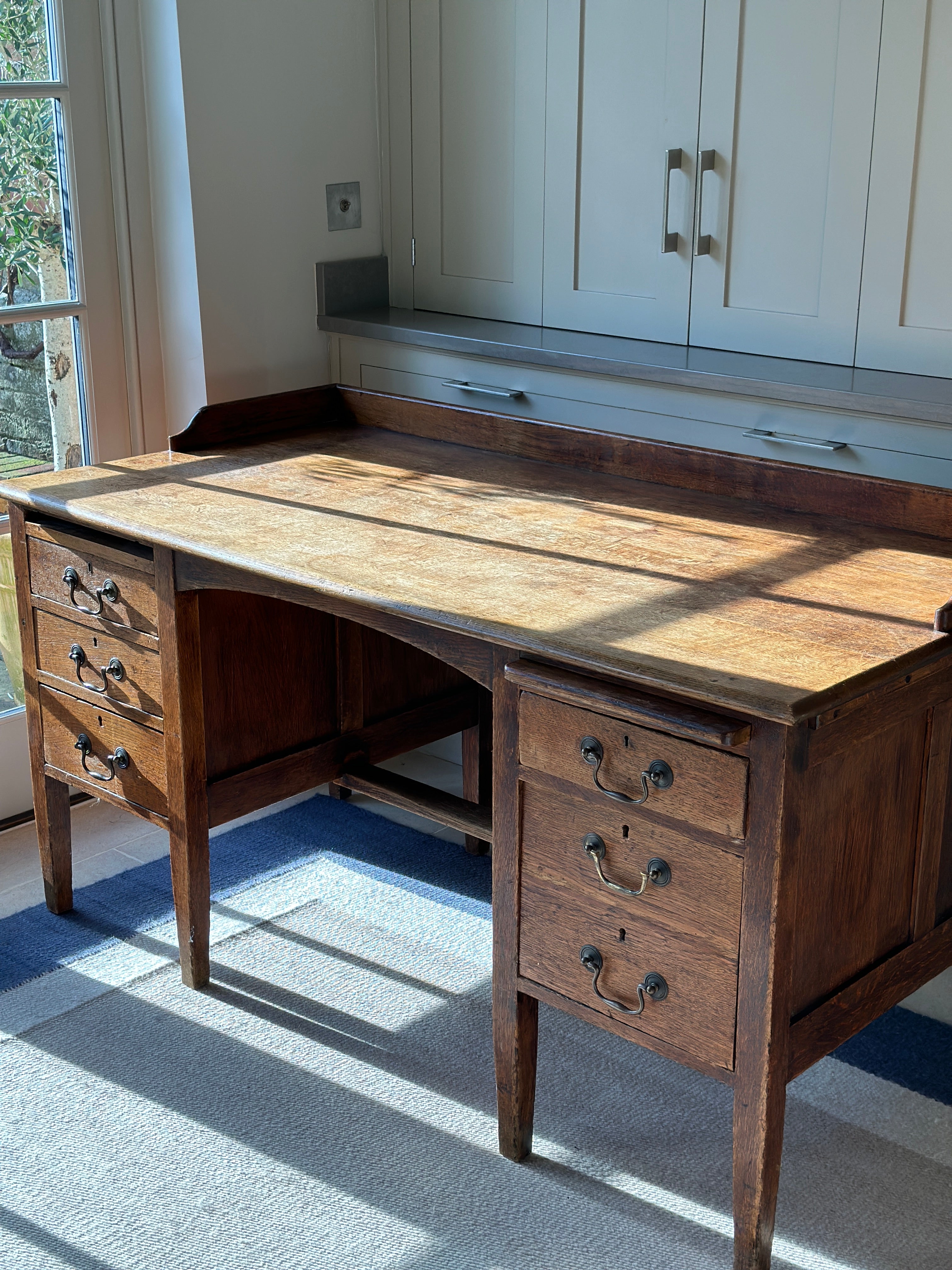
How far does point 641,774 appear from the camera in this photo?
179 centimetres

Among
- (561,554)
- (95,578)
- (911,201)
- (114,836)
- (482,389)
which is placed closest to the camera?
(561,554)

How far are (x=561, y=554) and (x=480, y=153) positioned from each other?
126 centimetres

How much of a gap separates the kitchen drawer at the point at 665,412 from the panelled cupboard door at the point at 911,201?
185mm

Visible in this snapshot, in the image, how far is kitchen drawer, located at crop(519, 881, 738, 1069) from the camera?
181 cm

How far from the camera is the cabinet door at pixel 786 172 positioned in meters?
2.45

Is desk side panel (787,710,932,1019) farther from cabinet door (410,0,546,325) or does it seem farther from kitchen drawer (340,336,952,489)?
cabinet door (410,0,546,325)

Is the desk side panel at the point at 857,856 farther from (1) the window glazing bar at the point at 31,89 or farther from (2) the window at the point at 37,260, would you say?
(1) the window glazing bar at the point at 31,89

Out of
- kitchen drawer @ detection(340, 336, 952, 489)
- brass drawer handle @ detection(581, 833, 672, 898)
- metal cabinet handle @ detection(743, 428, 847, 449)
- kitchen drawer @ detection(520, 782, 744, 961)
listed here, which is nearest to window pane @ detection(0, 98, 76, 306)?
kitchen drawer @ detection(340, 336, 952, 489)

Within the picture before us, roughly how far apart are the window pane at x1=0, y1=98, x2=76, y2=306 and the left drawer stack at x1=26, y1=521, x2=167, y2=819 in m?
0.69

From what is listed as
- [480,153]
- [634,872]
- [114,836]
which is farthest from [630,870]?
[480,153]

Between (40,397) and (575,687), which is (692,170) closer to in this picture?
(575,687)

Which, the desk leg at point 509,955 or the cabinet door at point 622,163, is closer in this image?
the desk leg at point 509,955

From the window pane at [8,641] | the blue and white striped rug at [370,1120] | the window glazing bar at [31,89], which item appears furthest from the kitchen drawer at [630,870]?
the window glazing bar at [31,89]

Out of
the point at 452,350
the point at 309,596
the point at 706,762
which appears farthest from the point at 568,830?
the point at 452,350
